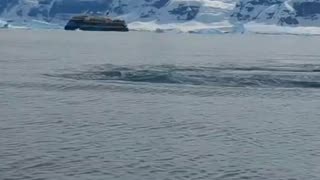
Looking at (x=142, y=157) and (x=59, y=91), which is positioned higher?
(x=142, y=157)

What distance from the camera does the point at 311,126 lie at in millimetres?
20750

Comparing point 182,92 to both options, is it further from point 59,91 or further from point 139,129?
point 139,129

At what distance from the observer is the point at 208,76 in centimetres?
3694

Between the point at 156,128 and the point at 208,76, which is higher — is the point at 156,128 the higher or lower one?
the higher one

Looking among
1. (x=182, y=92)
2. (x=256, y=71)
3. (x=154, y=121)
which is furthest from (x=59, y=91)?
(x=256, y=71)

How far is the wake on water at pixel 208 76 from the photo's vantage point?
34.1 metres

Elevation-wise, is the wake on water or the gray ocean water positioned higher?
the gray ocean water

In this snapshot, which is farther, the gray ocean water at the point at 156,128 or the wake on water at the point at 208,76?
the wake on water at the point at 208,76

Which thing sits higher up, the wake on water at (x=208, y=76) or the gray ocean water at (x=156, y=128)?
the gray ocean water at (x=156, y=128)

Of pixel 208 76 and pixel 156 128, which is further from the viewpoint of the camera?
pixel 208 76

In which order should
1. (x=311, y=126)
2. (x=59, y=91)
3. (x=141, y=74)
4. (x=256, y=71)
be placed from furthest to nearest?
(x=256, y=71)
(x=141, y=74)
(x=59, y=91)
(x=311, y=126)

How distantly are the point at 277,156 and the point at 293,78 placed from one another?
2138cm

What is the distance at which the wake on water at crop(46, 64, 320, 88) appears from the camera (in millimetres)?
34125

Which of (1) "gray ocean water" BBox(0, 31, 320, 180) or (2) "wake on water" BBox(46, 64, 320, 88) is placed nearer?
(1) "gray ocean water" BBox(0, 31, 320, 180)
